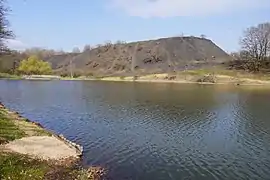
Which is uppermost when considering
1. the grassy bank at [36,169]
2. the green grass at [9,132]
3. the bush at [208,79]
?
the bush at [208,79]

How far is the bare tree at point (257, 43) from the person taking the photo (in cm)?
12788

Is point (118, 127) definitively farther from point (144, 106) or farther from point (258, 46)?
point (258, 46)

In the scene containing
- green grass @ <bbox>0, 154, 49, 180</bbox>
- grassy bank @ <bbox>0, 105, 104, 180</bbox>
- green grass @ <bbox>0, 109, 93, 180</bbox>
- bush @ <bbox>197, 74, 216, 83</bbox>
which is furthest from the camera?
bush @ <bbox>197, 74, 216, 83</bbox>

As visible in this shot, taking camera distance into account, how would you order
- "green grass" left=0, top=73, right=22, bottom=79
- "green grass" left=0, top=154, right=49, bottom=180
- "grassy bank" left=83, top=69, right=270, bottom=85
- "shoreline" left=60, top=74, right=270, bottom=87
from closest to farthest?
"green grass" left=0, top=154, right=49, bottom=180 → "shoreline" left=60, top=74, right=270, bottom=87 → "grassy bank" left=83, top=69, right=270, bottom=85 → "green grass" left=0, top=73, right=22, bottom=79

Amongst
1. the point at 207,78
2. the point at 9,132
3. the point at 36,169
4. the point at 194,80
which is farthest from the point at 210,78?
the point at 36,169

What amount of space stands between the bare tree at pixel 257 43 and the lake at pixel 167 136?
74.9m

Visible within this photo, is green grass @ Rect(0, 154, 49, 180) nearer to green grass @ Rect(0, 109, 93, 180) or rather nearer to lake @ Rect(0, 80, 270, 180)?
green grass @ Rect(0, 109, 93, 180)

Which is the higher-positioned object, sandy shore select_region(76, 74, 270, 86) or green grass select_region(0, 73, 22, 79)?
green grass select_region(0, 73, 22, 79)

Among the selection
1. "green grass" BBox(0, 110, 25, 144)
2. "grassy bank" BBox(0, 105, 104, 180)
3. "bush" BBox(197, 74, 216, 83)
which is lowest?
"grassy bank" BBox(0, 105, 104, 180)

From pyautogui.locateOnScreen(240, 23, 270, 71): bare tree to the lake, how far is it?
7493 cm

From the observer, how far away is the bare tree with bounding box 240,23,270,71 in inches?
5034

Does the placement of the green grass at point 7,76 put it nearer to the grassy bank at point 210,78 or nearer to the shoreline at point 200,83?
the shoreline at point 200,83

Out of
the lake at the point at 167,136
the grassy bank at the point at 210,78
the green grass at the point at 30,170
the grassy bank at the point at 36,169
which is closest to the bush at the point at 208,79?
the grassy bank at the point at 210,78

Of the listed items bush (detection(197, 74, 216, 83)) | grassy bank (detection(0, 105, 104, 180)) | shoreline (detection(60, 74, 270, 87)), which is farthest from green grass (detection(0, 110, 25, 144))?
bush (detection(197, 74, 216, 83))
